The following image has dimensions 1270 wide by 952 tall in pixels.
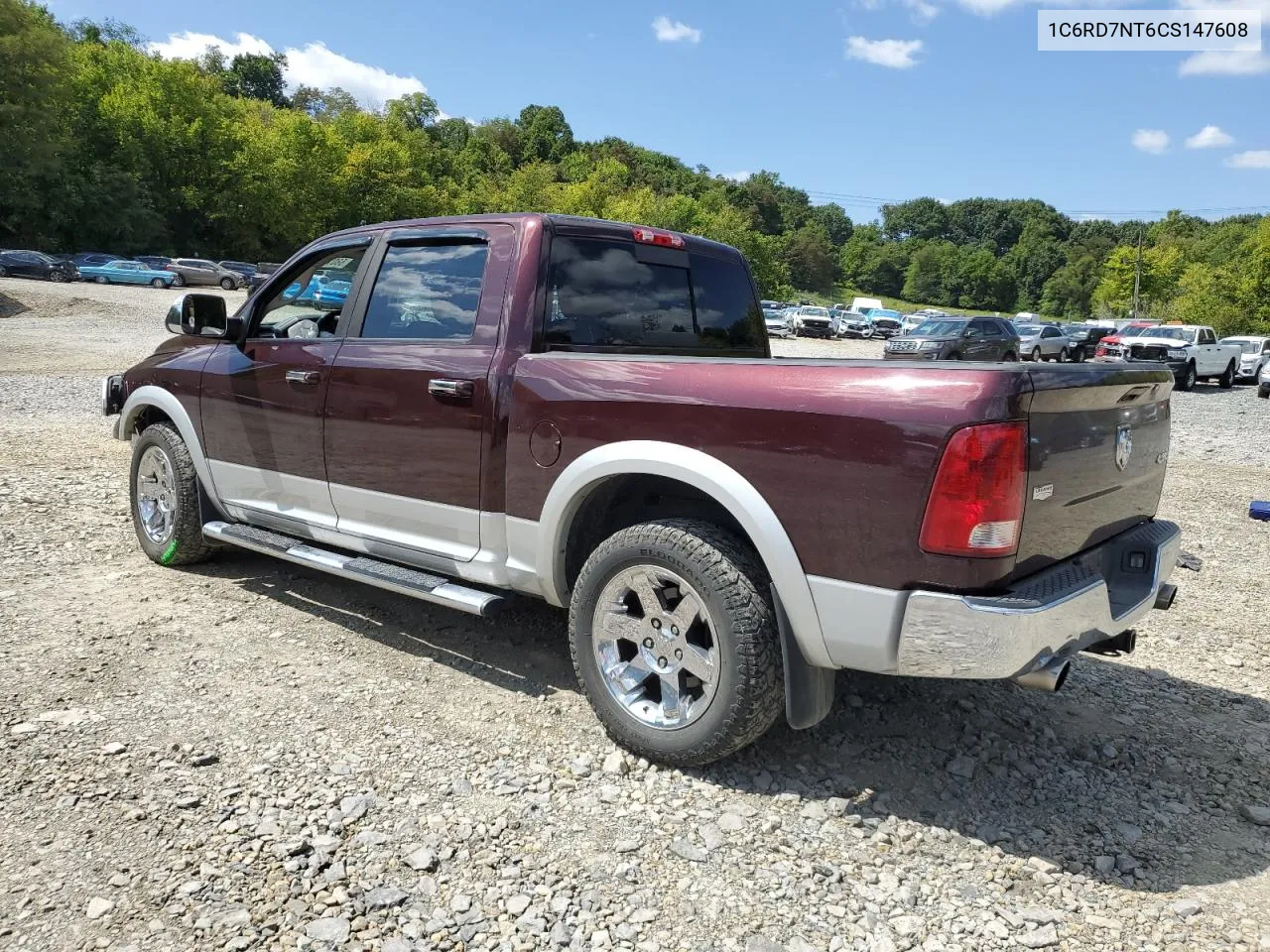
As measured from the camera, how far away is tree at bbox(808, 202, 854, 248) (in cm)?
17875

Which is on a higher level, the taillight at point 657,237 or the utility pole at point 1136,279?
the utility pole at point 1136,279

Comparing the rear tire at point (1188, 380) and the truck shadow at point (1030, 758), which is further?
the rear tire at point (1188, 380)

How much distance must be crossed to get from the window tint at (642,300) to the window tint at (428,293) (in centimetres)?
37

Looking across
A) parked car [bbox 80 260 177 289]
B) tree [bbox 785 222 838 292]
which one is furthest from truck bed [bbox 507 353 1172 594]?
tree [bbox 785 222 838 292]

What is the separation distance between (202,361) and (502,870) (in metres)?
3.63

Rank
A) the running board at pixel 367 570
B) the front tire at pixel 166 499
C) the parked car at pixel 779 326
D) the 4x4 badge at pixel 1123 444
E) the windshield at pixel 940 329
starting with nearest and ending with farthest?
the 4x4 badge at pixel 1123 444, the running board at pixel 367 570, the front tire at pixel 166 499, the windshield at pixel 940 329, the parked car at pixel 779 326

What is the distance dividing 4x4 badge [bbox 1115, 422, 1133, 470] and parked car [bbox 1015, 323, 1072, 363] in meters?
32.3

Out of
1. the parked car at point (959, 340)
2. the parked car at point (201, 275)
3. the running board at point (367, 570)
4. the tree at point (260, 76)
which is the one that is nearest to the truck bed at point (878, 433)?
the running board at point (367, 570)

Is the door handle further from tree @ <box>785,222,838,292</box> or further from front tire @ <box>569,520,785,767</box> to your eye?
tree @ <box>785,222,838,292</box>

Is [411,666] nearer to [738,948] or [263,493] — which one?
[263,493]

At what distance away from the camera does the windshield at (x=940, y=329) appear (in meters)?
25.0

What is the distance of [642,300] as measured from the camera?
409 centimetres

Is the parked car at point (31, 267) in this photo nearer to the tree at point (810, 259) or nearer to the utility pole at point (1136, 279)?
the utility pole at point (1136, 279)

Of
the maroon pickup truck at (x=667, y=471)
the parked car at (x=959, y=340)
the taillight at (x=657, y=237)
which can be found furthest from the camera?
the parked car at (x=959, y=340)
